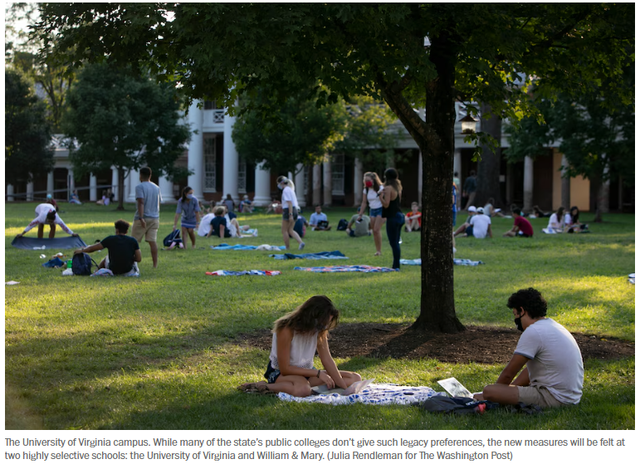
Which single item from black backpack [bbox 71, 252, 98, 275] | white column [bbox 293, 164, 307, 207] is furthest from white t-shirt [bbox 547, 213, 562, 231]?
white column [bbox 293, 164, 307, 207]

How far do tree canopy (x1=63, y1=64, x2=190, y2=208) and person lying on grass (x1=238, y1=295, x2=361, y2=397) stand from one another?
1252 inches

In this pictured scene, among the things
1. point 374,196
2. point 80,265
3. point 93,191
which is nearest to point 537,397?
point 80,265

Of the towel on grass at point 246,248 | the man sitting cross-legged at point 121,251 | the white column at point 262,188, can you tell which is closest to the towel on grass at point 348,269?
the man sitting cross-legged at point 121,251

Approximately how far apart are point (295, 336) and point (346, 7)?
242cm

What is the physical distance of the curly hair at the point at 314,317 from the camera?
5.11 metres

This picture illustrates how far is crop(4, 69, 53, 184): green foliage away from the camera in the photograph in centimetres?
4216

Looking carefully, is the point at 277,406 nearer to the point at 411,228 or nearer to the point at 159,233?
the point at 159,233

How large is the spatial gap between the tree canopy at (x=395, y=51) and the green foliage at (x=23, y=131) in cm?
3869

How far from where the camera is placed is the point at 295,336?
526 cm

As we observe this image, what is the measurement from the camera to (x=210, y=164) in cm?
4647

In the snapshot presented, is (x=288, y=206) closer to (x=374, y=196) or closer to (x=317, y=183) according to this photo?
(x=374, y=196)

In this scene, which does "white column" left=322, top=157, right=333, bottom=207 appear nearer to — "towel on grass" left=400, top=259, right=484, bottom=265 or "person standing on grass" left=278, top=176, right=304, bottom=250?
"person standing on grass" left=278, top=176, right=304, bottom=250

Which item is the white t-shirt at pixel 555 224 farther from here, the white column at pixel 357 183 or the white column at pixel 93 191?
the white column at pixel 93 191

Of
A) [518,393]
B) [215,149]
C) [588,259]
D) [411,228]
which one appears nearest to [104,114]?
[215,149]
